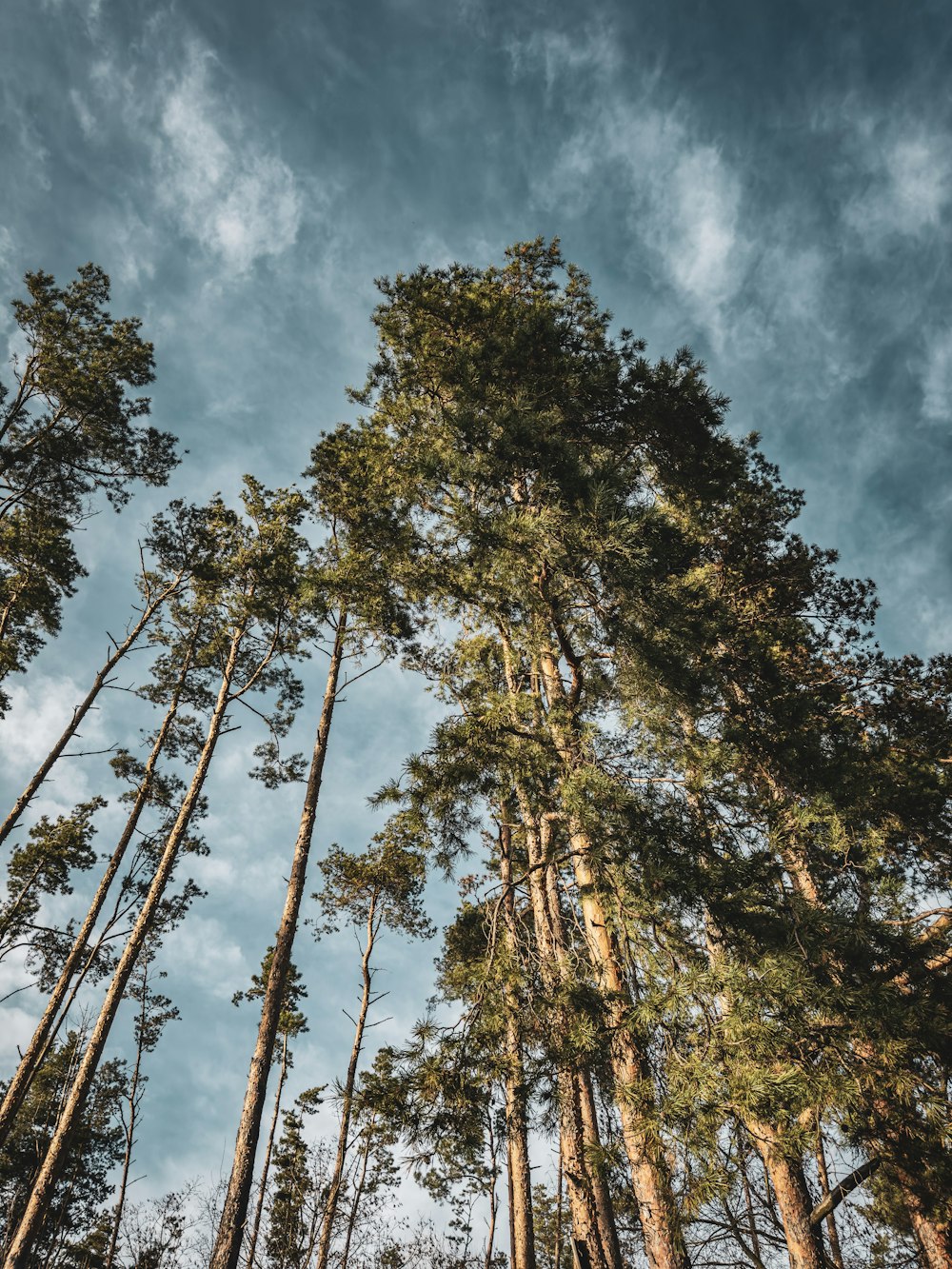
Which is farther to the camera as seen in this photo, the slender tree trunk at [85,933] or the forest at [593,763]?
the slender tree trunk at [85,933]

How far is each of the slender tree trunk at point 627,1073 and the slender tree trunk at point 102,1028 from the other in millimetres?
8587

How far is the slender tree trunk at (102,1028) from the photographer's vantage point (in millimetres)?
8234

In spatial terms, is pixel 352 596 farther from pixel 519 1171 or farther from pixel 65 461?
pixel 519 1171

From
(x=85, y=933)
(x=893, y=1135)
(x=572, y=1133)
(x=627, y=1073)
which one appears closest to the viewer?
(x=893, y=1135)

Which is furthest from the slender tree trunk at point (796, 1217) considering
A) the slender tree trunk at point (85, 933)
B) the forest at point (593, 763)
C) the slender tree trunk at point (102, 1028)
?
the slender tree trunk at point (85, 933)

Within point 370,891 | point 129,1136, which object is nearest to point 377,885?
point 370,891

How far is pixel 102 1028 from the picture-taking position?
1016 centimetres

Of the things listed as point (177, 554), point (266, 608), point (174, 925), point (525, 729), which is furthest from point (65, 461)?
point (174, 925)

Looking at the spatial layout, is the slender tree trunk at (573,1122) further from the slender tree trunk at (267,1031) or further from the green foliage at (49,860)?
the green foliage at (49,860)

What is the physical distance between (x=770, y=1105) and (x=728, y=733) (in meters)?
2.74

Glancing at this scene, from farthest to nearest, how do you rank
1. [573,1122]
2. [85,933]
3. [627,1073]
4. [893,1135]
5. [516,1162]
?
[85,933] → [516,1162] → [573,1122] → [627,1073] → [893,1135]

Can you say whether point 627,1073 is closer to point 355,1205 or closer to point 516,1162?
point 516,1162

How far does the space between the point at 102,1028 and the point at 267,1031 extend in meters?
4.00

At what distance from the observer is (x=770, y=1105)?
3.36 m
